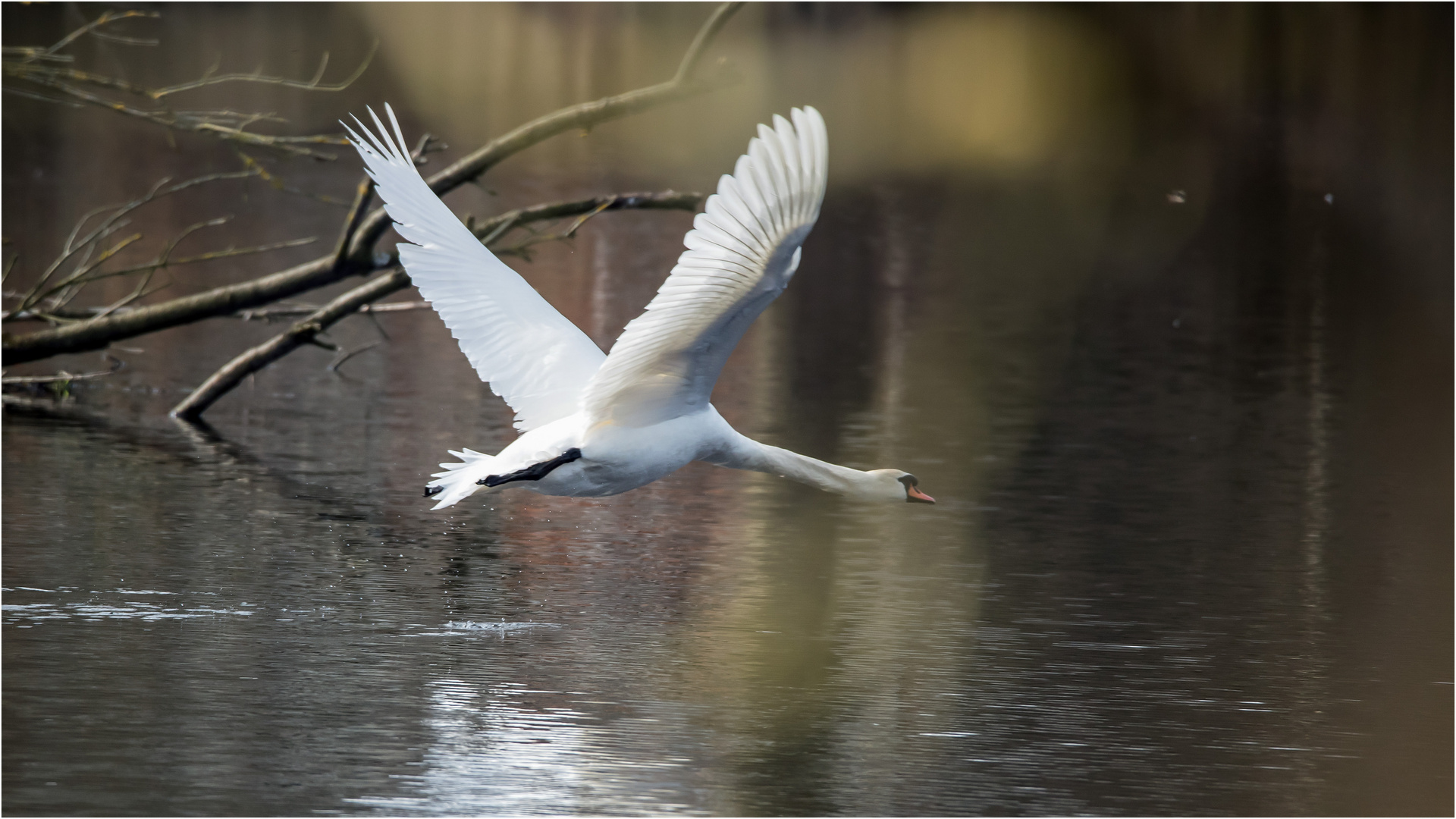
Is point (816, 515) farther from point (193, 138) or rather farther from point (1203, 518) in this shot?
point (193, 138)

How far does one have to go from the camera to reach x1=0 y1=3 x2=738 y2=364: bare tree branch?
40.8ft

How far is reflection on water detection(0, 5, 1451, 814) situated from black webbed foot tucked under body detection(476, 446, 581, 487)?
2.32 ft

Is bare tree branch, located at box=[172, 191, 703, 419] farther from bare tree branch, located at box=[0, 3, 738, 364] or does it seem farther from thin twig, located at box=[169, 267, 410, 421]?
bare tree branch, located at box=[0, 3, 738, 364]

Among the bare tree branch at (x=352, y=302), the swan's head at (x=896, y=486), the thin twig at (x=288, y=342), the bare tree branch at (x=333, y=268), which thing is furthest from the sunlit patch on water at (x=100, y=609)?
the thin twig at (x=288, y=342)

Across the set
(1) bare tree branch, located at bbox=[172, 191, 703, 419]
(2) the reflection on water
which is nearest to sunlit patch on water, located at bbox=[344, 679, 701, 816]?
(2) the reflection on water

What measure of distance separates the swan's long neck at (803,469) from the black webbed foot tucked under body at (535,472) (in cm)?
64

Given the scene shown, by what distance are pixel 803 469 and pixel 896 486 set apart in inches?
15.7

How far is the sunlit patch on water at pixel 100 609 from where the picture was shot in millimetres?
8320

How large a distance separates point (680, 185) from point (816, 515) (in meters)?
22.6

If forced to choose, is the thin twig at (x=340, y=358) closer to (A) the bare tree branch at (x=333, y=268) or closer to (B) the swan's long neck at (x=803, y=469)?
(A) the bare tree branch at (x=333, y=268)

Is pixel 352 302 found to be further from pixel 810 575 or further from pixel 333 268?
pixel 810 575

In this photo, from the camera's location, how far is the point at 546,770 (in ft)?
21.5

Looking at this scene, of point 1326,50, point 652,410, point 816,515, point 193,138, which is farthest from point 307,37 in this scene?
point 652,410

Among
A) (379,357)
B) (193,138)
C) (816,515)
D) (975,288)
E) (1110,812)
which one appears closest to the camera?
(1110,812)
